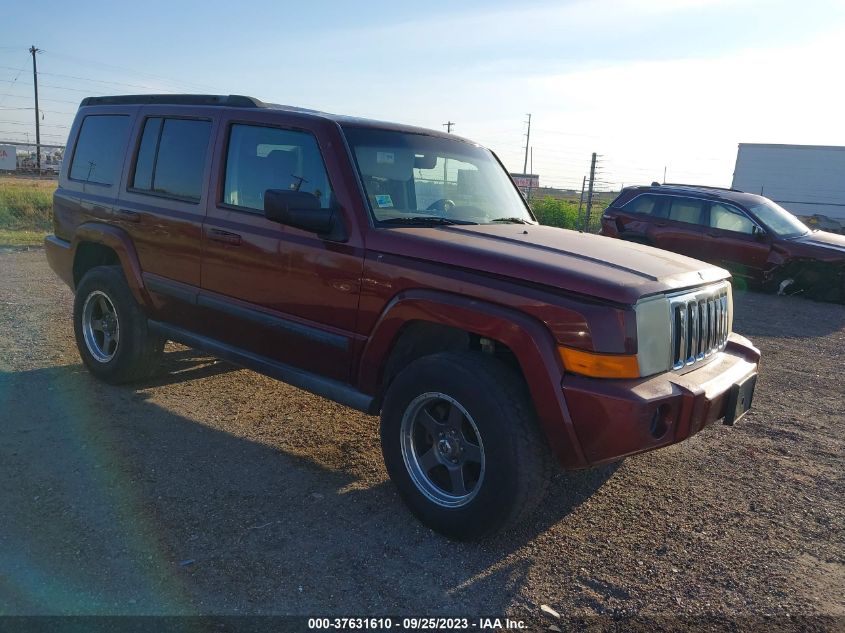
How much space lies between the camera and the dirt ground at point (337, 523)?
9.21ft

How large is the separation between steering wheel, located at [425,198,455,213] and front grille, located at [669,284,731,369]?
1496mm

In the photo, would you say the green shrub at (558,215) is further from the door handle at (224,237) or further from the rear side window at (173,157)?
the door handle at (224,237)

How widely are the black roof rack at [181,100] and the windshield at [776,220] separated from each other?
9.41 meters

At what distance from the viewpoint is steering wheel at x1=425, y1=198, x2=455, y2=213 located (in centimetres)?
401

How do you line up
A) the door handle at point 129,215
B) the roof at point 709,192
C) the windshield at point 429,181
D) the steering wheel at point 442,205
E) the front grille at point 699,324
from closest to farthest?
the front grille at point 699,324 → the windshield at point 429,181 → the steering wheel at point 442,205 → the door handle at point 129,215 → the roof at point 709,192

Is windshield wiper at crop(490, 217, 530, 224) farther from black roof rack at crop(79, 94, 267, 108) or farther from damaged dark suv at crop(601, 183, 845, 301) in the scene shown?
damaged dark suv at crop(601, 183, 845, 301)

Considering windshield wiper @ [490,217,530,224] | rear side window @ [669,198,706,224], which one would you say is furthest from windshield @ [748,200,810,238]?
windshield wiper @ [490,217,530,224]

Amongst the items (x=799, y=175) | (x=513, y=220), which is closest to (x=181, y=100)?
(x=513, y=220)

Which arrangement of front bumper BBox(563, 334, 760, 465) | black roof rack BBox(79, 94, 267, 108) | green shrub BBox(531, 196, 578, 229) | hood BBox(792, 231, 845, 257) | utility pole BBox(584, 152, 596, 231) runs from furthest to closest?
1. green shrub BBox(531, 196, 578, 229)
2. utility pole BBox(584, 152, 596, 231)
3. hood BBox(792, 231, 845, 257)
4. black roof rack BBox(79, 94, 267, 108)
5. front bumper BBox(563, 334, 760, 465)

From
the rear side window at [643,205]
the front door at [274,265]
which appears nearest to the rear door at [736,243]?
the rear side window at [643,205]

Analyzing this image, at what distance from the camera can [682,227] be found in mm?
11680

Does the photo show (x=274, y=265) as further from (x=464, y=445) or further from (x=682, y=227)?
(x=682, y=227)

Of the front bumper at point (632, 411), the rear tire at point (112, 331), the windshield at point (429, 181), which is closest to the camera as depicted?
the front bumper at point (632, 411)

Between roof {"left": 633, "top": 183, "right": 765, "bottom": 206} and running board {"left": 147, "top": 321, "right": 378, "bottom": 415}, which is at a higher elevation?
roof {"left": 633, "top": 183, "right": 765, "bottom": 206}
